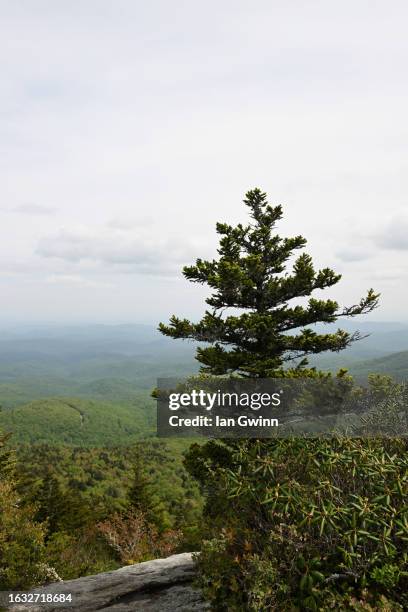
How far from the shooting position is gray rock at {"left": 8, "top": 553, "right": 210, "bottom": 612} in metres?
11.2

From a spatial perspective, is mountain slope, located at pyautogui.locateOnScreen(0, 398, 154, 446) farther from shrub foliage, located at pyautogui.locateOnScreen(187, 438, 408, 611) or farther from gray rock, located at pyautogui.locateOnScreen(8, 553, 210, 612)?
shrub foliage, located at pyautogui.locateOnScreen(187, 438, 408, 611)

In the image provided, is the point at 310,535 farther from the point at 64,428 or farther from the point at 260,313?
the point at 64,428

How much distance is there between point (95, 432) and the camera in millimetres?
181625

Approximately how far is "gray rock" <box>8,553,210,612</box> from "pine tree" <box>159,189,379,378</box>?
6.90m

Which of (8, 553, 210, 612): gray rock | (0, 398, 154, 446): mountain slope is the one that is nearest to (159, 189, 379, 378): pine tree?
(8, 553, 210, 612): gray rock

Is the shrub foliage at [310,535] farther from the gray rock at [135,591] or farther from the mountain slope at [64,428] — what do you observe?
the mountain slope at [64,428]

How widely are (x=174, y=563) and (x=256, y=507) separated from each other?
8.33 meters

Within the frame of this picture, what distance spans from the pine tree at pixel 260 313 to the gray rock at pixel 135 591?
690 cm

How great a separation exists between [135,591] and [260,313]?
10.1m

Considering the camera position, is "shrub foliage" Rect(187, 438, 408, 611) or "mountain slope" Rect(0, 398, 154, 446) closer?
"shrub foliage" Rect(187, 438, 408, 611)

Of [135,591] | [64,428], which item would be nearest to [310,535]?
[135,591]

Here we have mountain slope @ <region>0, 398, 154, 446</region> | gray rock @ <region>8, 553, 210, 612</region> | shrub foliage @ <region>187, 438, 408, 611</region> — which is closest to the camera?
shrub foliage @ <region>187, 438, 408, 611</region>

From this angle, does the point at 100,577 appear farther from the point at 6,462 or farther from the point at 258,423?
the point at 6,462

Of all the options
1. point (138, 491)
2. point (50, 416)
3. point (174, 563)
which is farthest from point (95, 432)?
point (174, 563)
